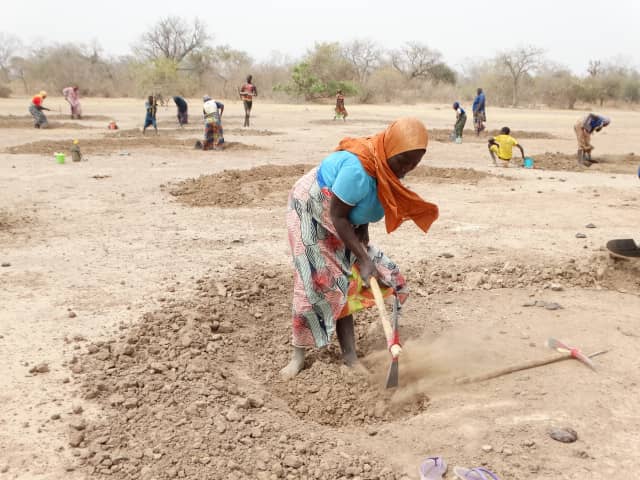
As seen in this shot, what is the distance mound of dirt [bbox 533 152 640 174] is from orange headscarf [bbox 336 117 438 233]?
9320mm

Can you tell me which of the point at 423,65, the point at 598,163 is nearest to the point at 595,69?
the point at 423,65

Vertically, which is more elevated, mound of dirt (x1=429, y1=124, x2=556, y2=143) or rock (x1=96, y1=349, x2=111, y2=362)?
mound of dirt (x1=429, y1=124, x2=556, y2=143)

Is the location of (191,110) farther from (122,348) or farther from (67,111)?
(122,348)

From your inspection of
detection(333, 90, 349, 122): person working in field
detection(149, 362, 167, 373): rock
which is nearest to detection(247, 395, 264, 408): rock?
detection(149, 362, 167, 373): rock

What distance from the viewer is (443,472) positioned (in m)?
2.38

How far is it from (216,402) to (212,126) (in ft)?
35.9

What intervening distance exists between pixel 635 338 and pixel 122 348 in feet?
10.1

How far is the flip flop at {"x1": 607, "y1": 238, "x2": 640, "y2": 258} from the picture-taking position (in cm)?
469

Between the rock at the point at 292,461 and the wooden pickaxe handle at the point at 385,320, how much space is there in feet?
2.38

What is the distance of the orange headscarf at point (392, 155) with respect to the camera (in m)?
2.71

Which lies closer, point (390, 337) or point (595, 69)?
point (390, 337)

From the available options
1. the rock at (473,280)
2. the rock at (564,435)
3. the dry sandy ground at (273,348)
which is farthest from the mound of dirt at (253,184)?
the rock at (564,435)

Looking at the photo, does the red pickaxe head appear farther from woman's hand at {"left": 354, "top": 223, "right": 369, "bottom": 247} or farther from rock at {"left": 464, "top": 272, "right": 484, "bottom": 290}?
woman's hand at {"left": 354, "top": 223, "right": 369, "bottom": 247}

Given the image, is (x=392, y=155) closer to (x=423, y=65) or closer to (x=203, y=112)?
(x=203, y=112)
